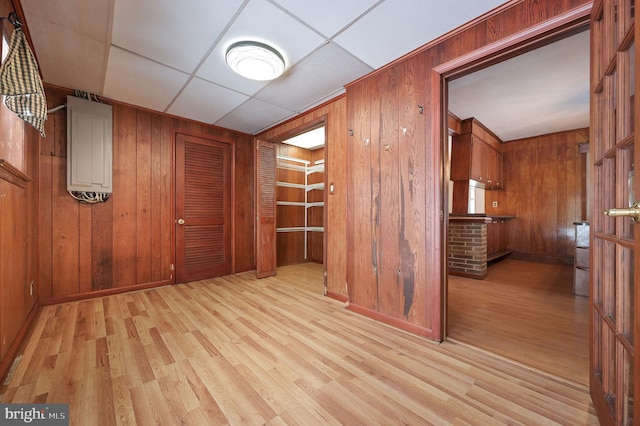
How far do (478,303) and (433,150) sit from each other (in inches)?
75.6

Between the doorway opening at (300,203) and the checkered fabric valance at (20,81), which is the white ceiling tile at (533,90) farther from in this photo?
the checkered fabric valance at (20,81)

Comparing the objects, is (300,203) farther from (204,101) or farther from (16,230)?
(16,230)

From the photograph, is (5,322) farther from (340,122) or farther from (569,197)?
(569,197)

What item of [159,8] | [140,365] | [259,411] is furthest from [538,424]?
[159,8]

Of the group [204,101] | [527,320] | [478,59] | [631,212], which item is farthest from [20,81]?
[527,320]

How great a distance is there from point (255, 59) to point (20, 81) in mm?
1479

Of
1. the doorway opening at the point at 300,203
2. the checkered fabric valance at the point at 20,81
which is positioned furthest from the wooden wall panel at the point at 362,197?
the checkered fabric valance at the point at 20,81

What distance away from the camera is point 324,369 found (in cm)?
158

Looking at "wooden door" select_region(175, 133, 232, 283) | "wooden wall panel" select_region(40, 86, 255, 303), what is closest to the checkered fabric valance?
"wooden wall panel" select_region(40, 86, 255, 303)

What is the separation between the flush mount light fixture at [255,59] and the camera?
201 cm

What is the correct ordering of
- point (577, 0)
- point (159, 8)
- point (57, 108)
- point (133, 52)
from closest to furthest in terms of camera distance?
point (577, 0), point (159, 8), point (133, 52), point (57, 108)

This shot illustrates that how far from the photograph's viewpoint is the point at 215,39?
6.49 ft

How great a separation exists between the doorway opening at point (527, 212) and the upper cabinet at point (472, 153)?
0.05 metres

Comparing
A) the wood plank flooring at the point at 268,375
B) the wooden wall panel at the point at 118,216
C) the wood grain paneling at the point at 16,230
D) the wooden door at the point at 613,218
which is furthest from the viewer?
the wooden wall panel at the point at 118,216
